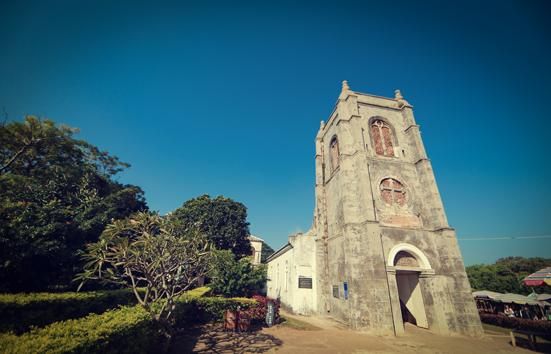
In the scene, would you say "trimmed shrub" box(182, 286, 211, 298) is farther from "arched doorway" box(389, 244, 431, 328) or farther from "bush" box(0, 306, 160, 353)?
"arched doorway" box(389, 244, 431, 328)

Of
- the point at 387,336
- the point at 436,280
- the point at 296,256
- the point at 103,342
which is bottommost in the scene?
the point at 387,336

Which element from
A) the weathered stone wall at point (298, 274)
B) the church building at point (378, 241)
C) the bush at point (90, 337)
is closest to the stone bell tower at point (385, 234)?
A: the church building at point (378, 241)

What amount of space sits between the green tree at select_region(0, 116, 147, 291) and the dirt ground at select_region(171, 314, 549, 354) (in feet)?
34.5

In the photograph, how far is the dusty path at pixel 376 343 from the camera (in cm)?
938

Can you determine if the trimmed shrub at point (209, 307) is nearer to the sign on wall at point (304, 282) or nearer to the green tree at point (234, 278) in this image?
the green tree at point (234, 278)

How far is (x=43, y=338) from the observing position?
4.28 m

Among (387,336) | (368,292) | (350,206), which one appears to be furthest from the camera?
(350,206)

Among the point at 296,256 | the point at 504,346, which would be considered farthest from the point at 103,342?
the point at 504,346

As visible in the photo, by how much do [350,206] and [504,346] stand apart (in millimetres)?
10244

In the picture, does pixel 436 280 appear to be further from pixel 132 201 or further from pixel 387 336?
pixel 132 201

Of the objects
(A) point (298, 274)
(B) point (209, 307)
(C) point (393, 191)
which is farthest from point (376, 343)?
(C) point (393, 191)

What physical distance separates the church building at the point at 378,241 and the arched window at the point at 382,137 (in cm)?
10

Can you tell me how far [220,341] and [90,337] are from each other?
6717 mm

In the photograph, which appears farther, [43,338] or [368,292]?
[368,292]
